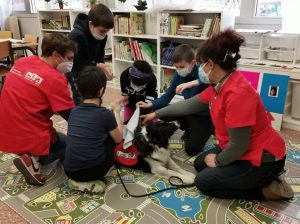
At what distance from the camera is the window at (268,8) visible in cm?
314

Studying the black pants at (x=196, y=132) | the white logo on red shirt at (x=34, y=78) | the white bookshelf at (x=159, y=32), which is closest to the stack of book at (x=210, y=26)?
the white bookshelf at (x=159, y=32)

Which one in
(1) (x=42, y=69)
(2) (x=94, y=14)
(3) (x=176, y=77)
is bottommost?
(3) (x=176, y=77)

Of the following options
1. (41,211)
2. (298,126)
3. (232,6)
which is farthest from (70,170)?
(232,6)

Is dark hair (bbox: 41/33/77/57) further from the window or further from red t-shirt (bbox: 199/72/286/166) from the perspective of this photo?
the window

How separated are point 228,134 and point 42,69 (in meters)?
1.19

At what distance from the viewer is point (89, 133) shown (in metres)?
1.68

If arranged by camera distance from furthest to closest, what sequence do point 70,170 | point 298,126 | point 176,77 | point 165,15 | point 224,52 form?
point 165,15, point 298,126, point 176,77, point 70,170, point 224,52

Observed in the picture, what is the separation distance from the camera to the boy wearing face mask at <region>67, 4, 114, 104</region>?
2.20m

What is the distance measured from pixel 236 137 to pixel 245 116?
126mm

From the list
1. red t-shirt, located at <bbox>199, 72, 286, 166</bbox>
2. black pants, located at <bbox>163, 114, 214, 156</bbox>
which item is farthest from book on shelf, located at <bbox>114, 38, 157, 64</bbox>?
red t-shirt, located at <bbox>199, 72, 286, 166</bbox>

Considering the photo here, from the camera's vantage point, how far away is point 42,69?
178 cm

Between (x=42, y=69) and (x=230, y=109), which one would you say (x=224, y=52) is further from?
(x=42, y=69)

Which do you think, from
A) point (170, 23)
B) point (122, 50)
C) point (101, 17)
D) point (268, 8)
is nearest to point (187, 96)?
point (101, 17)

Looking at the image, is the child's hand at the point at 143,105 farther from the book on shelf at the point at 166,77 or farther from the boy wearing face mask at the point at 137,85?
the book on shelf at the point at 166,77
